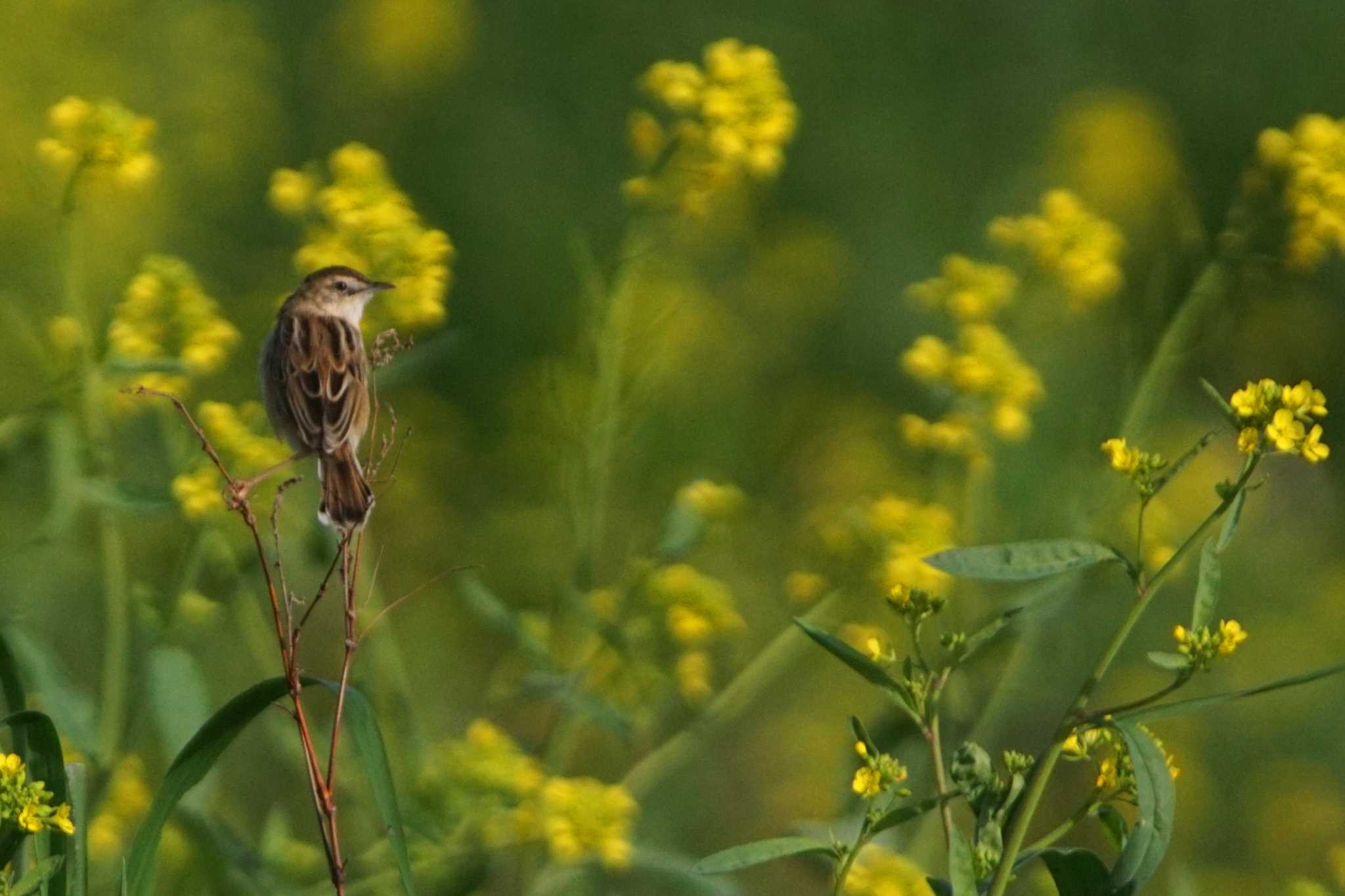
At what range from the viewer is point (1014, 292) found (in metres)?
4.20

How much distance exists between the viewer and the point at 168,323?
3.65 metres

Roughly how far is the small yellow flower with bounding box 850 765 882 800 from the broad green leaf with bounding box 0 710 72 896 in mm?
817

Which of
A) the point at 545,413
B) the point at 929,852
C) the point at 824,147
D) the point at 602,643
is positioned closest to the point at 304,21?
the point at 824,147

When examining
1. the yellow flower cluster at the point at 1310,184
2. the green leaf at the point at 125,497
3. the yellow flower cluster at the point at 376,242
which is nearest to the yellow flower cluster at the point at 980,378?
the yellow flower cluster at the point at 1310,184

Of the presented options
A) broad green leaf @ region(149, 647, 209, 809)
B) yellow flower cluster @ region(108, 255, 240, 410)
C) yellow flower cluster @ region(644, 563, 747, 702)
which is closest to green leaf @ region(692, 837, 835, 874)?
broad green leaf @ region(149, 647, 209, 809)

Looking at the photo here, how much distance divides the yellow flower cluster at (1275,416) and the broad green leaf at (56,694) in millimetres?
1861

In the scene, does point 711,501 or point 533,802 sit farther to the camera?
point 711,501

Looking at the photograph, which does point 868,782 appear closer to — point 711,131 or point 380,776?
point 380,776

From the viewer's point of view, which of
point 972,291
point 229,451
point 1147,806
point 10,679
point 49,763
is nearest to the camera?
point 1147,806

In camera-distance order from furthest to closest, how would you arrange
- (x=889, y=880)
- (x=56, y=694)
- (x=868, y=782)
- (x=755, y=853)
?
(x=56, y=694)
(x=889, y=880)
(x=868, y=782)
(x=755, y=853)

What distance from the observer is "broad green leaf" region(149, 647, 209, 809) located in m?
3.14

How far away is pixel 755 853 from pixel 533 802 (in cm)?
157

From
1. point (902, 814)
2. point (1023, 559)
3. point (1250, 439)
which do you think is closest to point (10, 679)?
point (902, 814)

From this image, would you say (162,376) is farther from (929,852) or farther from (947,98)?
(947,98)
